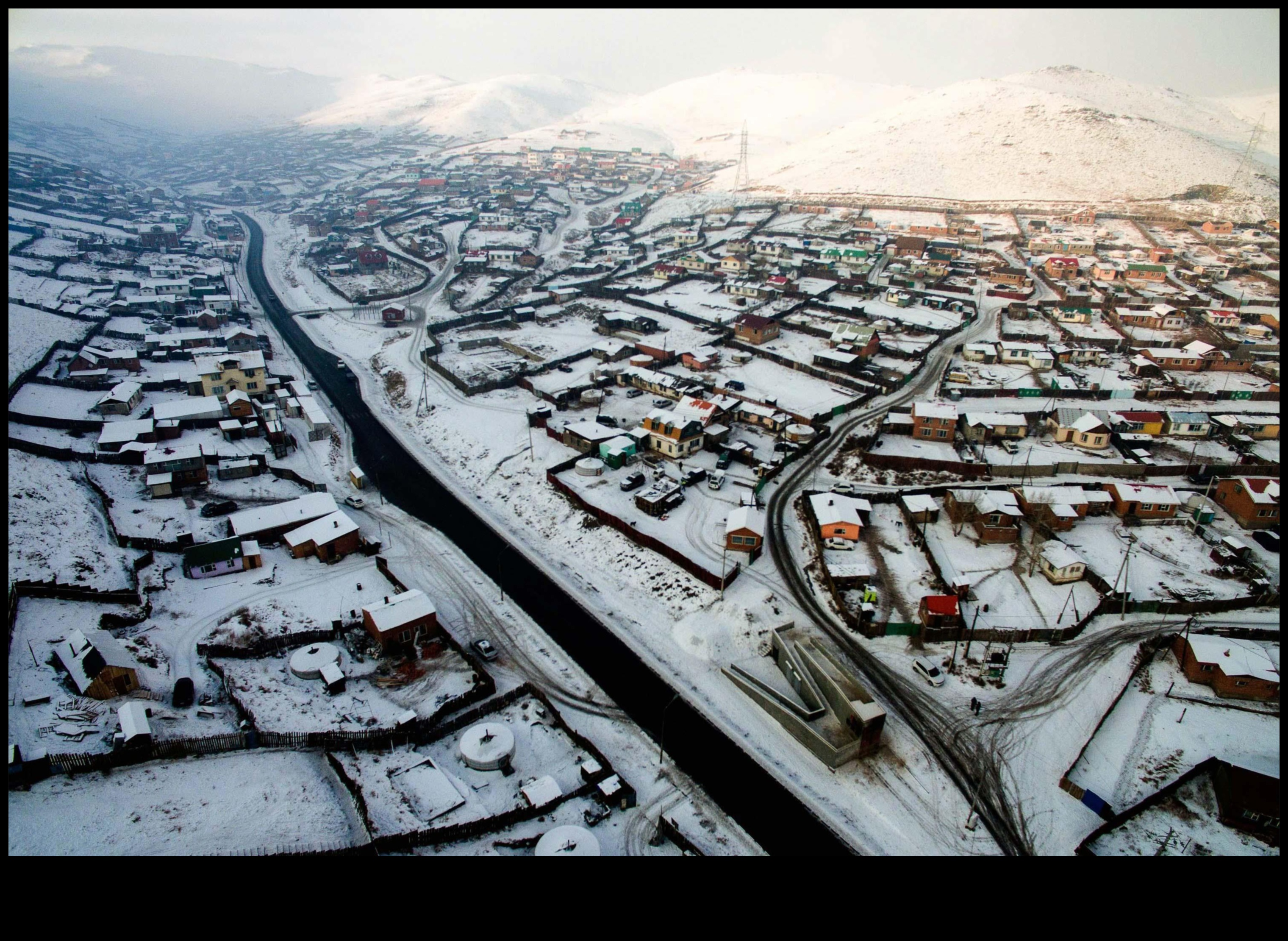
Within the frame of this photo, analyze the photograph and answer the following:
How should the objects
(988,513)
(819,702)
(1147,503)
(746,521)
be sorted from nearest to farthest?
(819,702) < (746,521) < (988,513) < (1147,503)

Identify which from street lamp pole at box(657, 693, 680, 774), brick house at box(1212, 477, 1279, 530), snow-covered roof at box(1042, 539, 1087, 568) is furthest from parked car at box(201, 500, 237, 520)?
brick house at box(1212, 477, 1279, 530)

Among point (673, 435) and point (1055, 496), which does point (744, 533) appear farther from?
point (1055, 496)

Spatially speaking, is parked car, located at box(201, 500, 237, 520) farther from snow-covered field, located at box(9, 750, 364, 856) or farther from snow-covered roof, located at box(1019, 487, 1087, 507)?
snow-covered roof, located at box(1019, 487, 1087, 507)

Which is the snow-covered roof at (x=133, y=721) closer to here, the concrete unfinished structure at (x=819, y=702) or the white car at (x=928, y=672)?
the concrete unfinished structure at (x=819, y=702)

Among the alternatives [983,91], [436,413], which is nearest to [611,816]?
[436,413]

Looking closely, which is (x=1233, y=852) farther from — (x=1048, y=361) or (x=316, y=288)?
(x=316, y=288)

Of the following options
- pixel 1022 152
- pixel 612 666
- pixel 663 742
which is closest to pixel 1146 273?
pixel 1022 152
